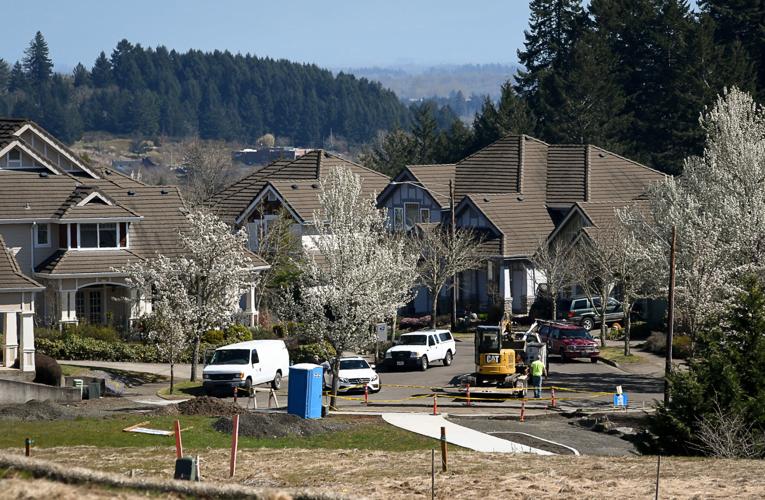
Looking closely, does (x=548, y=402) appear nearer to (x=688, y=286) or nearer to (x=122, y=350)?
(x=688, y=286)

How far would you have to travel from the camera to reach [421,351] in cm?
5028

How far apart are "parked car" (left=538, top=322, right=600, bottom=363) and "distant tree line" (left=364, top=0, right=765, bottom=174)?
36106 mm

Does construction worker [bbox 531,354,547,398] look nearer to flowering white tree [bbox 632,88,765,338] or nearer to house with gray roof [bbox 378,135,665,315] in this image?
flowering white tree [bbox 632,88,765,338]

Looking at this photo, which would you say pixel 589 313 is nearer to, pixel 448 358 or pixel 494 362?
pixel 448 358

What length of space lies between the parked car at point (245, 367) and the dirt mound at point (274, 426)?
8.36 metres

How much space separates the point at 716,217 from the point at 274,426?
20.4 metres

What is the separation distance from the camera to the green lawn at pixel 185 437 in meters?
31.7

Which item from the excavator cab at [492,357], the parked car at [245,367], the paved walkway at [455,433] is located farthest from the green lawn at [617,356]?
Result: the paved walkway at [455,433]

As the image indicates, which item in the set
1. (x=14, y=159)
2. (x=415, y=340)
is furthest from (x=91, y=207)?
(x=415, y=340)

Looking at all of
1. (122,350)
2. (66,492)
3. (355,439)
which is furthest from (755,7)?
(66,492)

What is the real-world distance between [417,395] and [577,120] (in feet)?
191

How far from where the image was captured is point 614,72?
102188 millimetres

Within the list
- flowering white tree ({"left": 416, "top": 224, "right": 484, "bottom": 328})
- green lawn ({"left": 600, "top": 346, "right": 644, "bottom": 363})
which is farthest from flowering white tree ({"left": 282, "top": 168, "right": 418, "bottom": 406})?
flowering white tree ({"left": 416, "top": 224, "right": 484, "bottom": 328})

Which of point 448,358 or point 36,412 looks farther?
point 448,358
